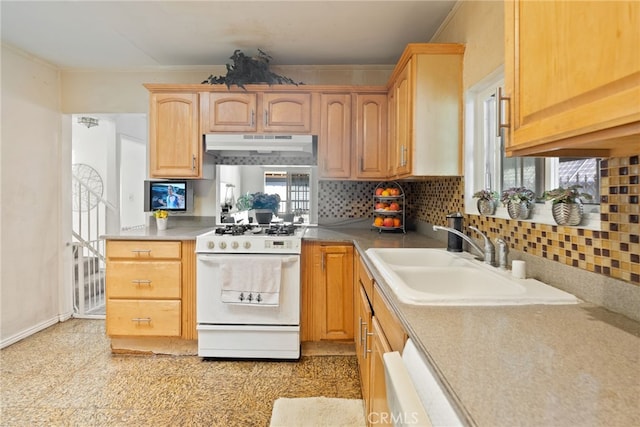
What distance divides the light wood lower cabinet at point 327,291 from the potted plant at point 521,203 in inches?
48.9

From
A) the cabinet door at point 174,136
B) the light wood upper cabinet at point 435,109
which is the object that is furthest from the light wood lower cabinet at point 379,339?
the cabinet door at point 174,136

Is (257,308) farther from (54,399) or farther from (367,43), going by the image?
(367,43)

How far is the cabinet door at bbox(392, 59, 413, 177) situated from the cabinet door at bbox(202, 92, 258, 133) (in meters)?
1.19

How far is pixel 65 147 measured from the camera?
331 centimetres

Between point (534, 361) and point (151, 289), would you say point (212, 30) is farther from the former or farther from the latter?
point (534, 361)

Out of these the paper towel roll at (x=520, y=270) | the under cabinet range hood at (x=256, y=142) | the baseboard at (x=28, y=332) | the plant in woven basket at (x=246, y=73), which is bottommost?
the baseboard at (x=28, y=332)

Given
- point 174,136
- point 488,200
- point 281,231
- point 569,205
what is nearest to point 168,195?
point 174,136

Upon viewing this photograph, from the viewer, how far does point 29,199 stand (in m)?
2.97

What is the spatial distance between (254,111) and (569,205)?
7.77ft

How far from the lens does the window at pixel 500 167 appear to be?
4.11ft

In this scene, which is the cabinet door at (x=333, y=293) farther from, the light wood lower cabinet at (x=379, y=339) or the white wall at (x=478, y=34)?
the white wall at (x=478, y=34)

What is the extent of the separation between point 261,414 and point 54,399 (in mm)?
1269

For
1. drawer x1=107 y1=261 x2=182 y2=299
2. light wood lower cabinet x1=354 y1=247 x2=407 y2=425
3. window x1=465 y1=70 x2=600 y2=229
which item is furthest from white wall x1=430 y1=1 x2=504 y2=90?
drawer x1=107 y1=261 x2=182 y2=299

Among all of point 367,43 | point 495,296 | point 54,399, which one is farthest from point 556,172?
point 54,399
